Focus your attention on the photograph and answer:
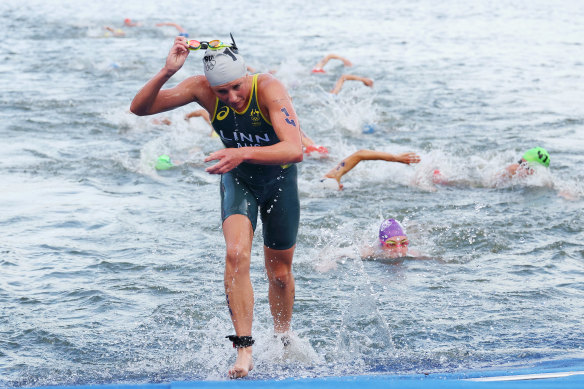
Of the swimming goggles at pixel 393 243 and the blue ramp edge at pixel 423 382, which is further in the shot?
the swimming goggles at pixel 393 243

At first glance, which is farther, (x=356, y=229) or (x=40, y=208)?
(x=40, y=208)

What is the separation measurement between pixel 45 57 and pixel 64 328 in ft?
61.5

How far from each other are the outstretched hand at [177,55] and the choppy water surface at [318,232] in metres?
2.07

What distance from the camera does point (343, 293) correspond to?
7.59 meters

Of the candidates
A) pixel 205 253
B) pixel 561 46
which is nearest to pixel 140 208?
pixel 205 253

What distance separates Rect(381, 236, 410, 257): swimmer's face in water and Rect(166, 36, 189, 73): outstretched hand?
409 centimetres

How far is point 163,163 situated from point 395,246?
4.97 metres

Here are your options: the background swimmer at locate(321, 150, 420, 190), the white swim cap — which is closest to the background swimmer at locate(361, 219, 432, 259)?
the background swimmer at locate(321, 150, 420, 190)

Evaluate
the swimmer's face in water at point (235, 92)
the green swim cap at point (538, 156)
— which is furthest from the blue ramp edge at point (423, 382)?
the green swim cap at point (538, 156)

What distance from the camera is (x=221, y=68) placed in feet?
16.5

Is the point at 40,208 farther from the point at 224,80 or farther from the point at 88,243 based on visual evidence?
the point at 224,80

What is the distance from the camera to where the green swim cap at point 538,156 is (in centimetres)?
1109

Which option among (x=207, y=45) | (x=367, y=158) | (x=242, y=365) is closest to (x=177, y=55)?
(x=207, y=45)

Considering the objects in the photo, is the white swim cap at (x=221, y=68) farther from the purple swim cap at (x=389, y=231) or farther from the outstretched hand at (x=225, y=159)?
the purple swim cap at (x=389, y=231)
